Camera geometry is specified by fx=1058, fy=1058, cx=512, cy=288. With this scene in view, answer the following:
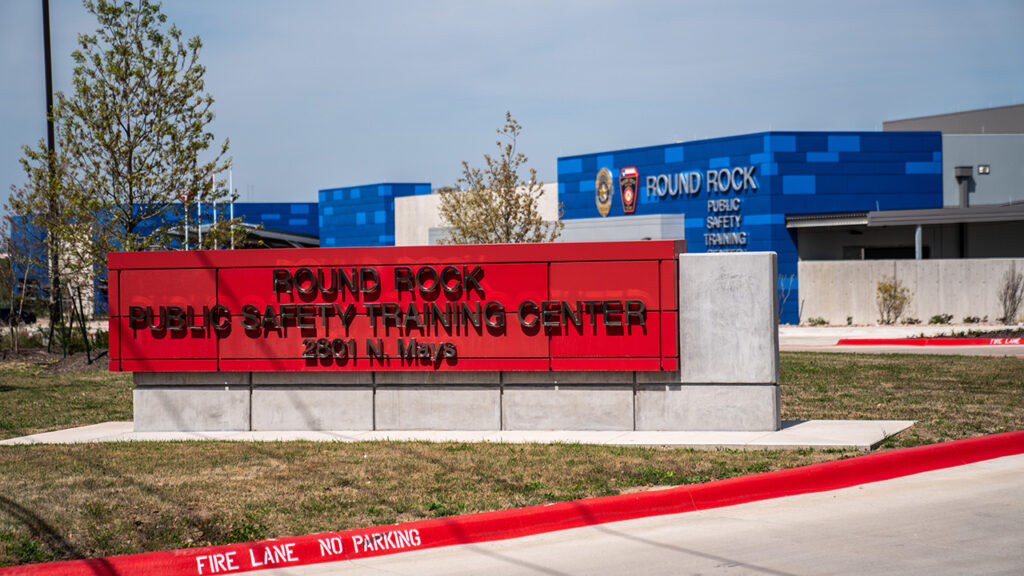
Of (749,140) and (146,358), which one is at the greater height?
(749,140)

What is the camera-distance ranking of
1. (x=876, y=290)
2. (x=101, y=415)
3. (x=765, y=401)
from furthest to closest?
1. (x=876, y=290)
2. (x=101, y=415)
3. (x=765, y=401)

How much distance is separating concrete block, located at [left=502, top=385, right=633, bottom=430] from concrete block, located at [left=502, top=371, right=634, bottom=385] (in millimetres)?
63

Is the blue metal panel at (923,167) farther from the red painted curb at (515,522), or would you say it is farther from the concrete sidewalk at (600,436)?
the red painted curb at (515,522)

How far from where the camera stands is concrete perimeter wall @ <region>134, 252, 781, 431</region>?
42.1 ft

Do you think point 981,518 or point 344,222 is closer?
point 981,518

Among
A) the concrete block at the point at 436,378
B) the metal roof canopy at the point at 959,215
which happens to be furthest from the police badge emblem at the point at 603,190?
the concrete block at the point at 436,378

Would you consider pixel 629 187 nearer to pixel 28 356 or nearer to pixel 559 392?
pixel 28 356

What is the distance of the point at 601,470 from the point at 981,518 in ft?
11.3

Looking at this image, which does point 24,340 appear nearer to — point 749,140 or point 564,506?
point 564,506

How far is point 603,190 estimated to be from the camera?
182ft

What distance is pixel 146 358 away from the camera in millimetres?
13961

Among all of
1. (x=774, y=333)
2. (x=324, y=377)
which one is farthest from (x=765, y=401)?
(x=324, y=377)

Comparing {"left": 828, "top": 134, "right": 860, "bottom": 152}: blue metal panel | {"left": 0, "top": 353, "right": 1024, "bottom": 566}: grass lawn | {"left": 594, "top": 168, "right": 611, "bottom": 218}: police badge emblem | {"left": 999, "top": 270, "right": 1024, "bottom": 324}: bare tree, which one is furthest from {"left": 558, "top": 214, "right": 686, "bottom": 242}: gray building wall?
{"left": 0, "top": 353, "right": 1024, "bottom": 566}: grass lawn

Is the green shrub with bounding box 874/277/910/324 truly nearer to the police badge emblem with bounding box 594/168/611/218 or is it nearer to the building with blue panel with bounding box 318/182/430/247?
the police badge emblem with bounding box 594/168/611/218
